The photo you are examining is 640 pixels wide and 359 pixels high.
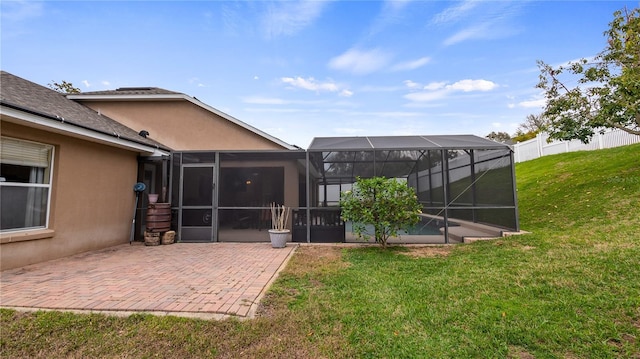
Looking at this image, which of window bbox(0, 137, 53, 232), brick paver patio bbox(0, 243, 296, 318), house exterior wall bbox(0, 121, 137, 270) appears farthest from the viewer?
house exterior wall bbox(0, 121, 137, 270)

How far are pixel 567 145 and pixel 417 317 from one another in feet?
58.6

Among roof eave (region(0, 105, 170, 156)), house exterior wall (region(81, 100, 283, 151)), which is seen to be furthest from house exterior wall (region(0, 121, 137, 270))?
house exterior wall (region(81, 100, 283, 151))

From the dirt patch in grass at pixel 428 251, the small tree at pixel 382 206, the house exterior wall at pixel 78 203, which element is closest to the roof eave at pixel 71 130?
the house exterior wall at pixel 78 203

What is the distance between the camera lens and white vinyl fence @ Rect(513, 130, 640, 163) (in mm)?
12055

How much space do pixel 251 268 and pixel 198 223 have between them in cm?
351

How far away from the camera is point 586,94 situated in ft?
28.7

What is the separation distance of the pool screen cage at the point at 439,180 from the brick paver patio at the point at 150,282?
265 centimetres

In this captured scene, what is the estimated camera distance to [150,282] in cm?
403

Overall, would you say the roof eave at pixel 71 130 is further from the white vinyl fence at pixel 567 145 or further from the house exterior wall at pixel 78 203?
the white vinyl fence at pixel 567 145

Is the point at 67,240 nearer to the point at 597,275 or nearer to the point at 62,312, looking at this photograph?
the point at 62,312

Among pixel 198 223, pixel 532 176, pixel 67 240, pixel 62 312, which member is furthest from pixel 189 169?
pixel 532 176

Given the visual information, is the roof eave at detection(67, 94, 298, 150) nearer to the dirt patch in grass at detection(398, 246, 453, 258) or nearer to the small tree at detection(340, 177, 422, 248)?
the small tree at detection(340, 177, 422, 248)

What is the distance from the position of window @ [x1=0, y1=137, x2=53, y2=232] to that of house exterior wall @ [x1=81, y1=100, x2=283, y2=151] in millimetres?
4037

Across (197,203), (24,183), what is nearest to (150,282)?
(24,183)
